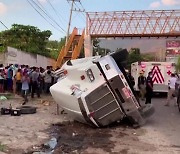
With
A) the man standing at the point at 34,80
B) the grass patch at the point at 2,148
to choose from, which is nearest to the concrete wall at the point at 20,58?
the man standing at the point at 34,80

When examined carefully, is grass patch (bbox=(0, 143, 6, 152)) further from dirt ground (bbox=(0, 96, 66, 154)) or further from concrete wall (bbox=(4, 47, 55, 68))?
concrete wall (bbox=(4, 47, 55, 68))

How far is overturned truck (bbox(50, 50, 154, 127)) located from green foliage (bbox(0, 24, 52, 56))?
35.6m

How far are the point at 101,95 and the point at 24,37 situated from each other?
3786cm

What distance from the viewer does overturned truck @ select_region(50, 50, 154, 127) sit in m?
10.1

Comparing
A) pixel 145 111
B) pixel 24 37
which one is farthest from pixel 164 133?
pixel 24 37

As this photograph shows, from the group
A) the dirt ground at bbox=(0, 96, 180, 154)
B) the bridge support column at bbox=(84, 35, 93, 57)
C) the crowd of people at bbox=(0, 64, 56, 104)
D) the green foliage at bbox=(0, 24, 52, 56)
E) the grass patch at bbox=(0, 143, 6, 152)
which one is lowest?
the dirt ground at bbox=(0, 96, 180, 154)

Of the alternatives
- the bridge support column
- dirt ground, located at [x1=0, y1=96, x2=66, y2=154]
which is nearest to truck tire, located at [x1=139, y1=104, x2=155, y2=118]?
dirt ground, located at [x1=0, y1=96, x2=66, y2=154]

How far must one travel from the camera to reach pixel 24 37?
46.7 meters

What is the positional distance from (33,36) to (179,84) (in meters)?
34.9

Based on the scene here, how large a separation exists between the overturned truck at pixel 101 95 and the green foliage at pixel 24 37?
3562 centimetres

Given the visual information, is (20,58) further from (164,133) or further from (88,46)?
(164,133)

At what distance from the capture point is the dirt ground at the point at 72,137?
26.2 feet

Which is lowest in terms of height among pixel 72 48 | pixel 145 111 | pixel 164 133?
pixel 164 133

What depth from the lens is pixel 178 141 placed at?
30.1ft
